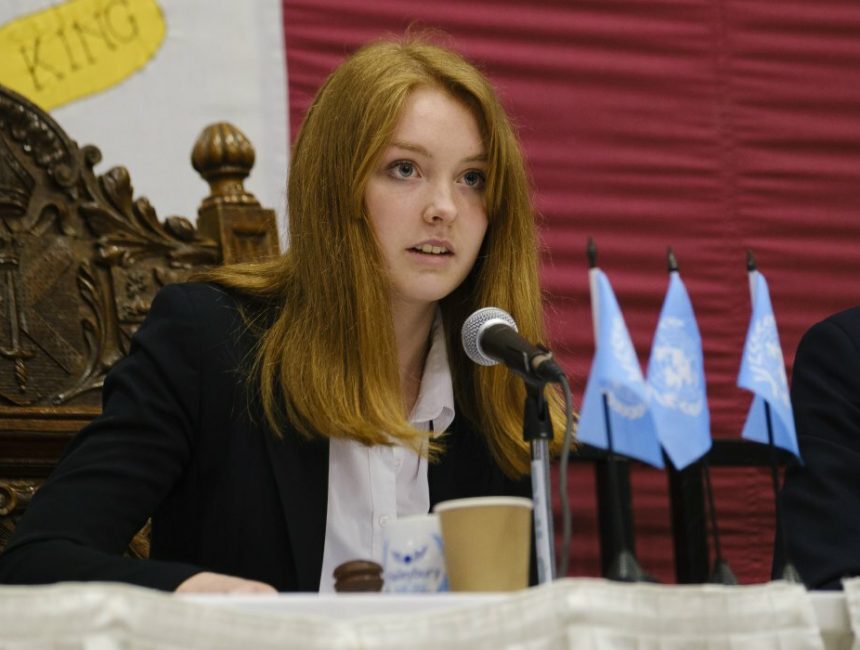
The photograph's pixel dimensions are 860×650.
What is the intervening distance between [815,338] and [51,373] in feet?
3.73

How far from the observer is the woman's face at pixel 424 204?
6.27 feet

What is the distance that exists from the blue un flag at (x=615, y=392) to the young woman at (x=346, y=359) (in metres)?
0.58

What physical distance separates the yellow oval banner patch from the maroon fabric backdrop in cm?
41

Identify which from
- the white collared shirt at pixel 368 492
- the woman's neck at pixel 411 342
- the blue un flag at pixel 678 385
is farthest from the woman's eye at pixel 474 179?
the blue un flag at pixel 678 385

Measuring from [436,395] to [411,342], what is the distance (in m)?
0.10

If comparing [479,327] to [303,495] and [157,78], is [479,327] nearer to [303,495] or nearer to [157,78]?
[303,495]

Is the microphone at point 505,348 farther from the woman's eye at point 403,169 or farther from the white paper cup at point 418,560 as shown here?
the woman's eye at point 403,169

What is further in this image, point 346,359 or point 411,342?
point 411,342

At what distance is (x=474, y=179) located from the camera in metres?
1.98

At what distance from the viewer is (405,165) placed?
193 centimetres

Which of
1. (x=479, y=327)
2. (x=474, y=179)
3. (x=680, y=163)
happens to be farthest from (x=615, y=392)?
(x=680, y=163)

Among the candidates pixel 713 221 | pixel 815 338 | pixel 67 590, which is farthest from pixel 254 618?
pixel 713 221

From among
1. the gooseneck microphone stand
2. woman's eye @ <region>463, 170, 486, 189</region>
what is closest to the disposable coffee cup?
the gooseneck microphone stand

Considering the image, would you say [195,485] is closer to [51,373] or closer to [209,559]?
[209,559]
